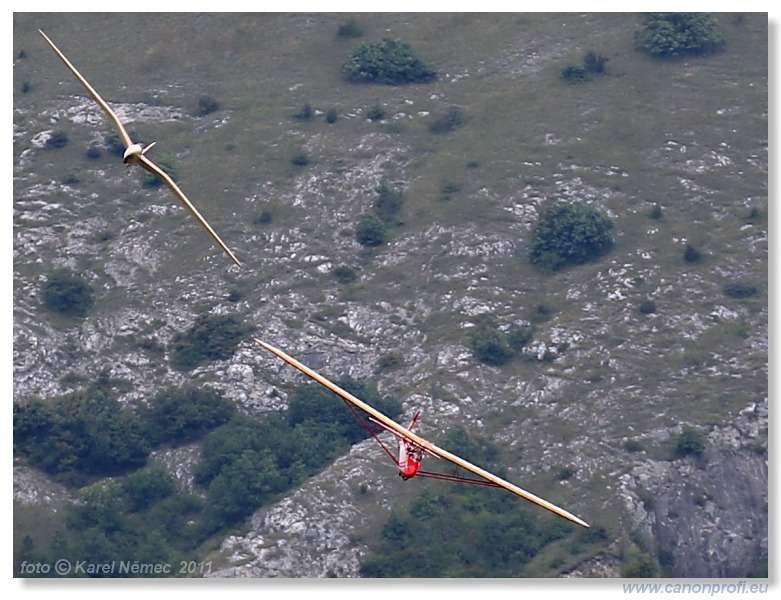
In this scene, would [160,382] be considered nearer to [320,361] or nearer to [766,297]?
[320,361]

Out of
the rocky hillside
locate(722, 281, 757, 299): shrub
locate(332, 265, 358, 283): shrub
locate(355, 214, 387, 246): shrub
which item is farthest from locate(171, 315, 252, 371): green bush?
locate(722, 281, 757, 299): shrub

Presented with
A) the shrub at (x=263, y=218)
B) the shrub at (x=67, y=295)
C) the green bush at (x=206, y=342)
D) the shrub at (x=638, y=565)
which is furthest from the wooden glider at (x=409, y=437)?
the shrub at (x=263, y=218)

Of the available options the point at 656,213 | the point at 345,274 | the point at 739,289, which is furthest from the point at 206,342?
the point at 739,289

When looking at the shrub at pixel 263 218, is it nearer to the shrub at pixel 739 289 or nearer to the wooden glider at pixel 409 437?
the shrub at pixel 739 289

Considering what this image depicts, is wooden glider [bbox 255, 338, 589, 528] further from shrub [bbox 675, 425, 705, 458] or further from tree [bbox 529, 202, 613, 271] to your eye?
tree [bbox 529, 202, 613, 271]

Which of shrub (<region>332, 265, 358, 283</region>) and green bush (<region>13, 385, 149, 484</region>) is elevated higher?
shrub (<region>332, 265, 358, 283</region>)
